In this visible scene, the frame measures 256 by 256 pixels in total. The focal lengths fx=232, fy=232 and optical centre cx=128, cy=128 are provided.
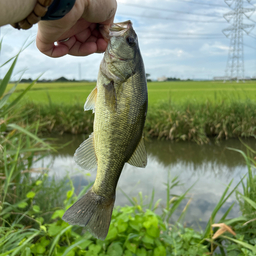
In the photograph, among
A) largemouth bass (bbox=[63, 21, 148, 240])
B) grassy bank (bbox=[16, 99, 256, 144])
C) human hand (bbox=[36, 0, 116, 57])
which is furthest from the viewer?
grassy bank (bbox=[16, 99, 256, 144])

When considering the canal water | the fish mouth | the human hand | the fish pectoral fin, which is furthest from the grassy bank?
the fish pectoral fin

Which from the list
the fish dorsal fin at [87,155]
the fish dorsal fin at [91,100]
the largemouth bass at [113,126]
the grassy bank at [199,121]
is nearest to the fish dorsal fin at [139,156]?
the largemouth bass at [113,126]

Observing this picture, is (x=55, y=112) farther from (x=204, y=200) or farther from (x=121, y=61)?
(x=121, y=61)

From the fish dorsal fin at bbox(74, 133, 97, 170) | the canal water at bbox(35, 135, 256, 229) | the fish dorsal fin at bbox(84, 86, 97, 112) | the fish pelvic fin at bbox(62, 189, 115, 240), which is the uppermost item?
the fish dorsal fin at bbox(84, 86, 97, 112)

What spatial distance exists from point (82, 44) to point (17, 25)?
626 millimetres

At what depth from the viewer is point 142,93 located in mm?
1213

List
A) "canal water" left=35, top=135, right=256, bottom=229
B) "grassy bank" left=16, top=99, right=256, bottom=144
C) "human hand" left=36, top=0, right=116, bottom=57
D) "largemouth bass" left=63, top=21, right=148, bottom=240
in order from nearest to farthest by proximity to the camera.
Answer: "largemouth bass" left=63, top=21, right=148, bottom=240 → "human hand" left=36, top=0, right=116, bottom=57 → "canal water" left=35, top=135, right=256, bottom=229 → "grassy bank" left=16, top=99, right=256, bottom=144

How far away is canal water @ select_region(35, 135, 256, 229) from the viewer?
4703mm

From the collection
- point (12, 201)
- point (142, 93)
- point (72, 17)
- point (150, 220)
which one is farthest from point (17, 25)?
point (12, 201)

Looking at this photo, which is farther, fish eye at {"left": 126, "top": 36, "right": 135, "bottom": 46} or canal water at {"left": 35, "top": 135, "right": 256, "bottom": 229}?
canal water at {"left": 35, "top": 135, "right": 256, "bottom": 229}

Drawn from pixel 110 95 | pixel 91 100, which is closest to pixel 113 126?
pixel 110 95

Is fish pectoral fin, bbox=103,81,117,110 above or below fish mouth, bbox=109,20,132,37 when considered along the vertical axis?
below

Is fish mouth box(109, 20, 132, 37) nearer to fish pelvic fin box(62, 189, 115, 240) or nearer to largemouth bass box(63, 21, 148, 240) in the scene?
largemouth bass box(63, 21, 148, 240)

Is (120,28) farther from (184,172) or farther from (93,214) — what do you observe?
(184,172)
